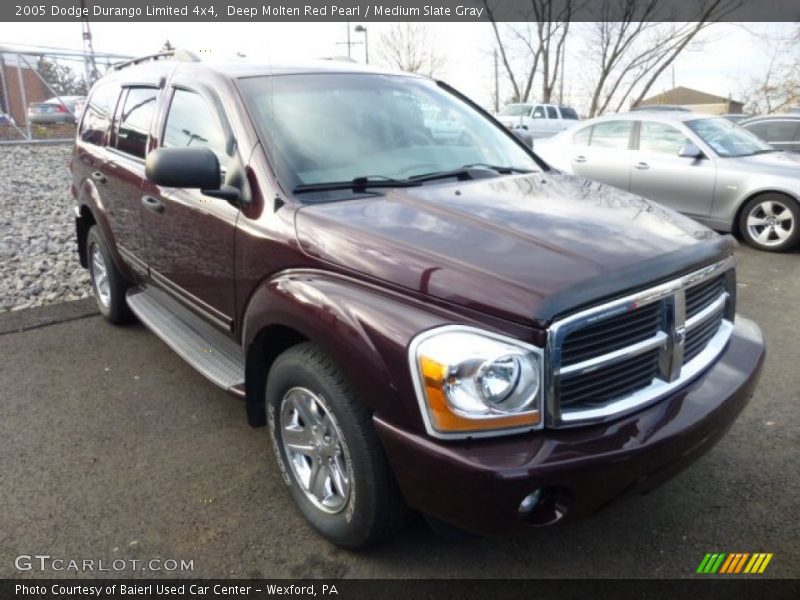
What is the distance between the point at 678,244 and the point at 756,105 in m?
38.0

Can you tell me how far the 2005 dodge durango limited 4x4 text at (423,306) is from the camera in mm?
1911

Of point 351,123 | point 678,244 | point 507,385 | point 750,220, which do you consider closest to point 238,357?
point 351,123

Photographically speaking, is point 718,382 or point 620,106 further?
point 620,106

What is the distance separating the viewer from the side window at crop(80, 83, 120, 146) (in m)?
4.55

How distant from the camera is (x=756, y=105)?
33.9 metres

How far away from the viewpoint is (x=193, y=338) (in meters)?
3.50

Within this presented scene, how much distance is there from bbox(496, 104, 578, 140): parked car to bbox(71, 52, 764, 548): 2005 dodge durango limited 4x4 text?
65.6 feet

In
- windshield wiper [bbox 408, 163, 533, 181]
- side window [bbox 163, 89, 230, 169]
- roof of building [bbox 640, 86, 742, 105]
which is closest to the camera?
windshield wiper [bbox 408, 163, 533, 181]

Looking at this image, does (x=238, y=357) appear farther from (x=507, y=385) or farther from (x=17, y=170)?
(x=17, y=170)

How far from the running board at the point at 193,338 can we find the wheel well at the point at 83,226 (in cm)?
113

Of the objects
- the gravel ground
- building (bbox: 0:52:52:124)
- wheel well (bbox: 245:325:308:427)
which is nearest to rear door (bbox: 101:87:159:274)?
wheel well (bbox: 245:325:308:427)

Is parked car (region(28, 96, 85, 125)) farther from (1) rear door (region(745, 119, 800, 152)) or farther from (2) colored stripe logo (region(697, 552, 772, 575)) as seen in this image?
(2) colored stripe logo (region(697, 552, 772, 575))

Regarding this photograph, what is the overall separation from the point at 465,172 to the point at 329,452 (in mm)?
1498

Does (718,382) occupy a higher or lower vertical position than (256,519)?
higher
